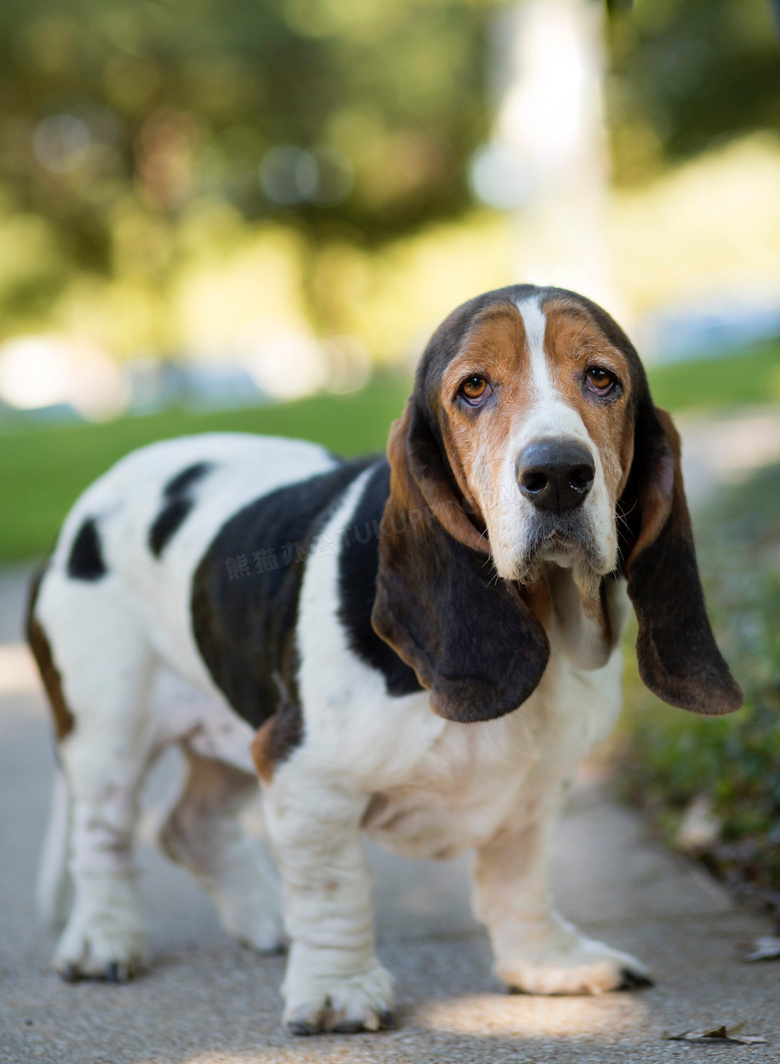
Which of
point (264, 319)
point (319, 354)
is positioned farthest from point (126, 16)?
point (319, 354)

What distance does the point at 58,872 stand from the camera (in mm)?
3994

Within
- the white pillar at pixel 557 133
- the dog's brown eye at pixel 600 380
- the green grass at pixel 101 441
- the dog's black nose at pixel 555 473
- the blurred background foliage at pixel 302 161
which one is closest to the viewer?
the dog's black nose at pixel 555 473

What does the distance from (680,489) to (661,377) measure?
725 inches

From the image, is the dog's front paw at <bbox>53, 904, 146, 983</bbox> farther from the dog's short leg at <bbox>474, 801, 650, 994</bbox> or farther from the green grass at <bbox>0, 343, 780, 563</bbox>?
the green grass at <bbox>0, 343, 780, 563</bbox>

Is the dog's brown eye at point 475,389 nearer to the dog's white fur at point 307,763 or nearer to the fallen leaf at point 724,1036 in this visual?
the dog's white fur at point 307,763

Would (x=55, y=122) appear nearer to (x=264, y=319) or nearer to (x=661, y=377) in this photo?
(x=264, y=319)

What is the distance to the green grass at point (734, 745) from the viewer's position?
3.94 meters

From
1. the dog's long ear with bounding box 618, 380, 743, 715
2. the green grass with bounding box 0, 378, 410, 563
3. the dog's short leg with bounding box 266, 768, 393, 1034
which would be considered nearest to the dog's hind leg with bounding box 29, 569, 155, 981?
the dog's short leg with bounding box 266, 768, 393, 1034

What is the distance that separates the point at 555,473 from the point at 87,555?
192cm

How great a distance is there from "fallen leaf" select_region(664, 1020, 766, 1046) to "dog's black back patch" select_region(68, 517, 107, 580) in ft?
7.10

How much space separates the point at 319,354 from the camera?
39.2 m

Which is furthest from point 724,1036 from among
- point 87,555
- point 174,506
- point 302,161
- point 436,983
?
point 302,161

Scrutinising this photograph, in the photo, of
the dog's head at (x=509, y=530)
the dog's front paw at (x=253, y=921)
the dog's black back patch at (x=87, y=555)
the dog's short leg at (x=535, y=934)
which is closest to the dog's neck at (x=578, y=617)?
the dog's head at (x=509, y=530)

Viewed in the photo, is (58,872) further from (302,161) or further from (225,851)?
(302,161)
